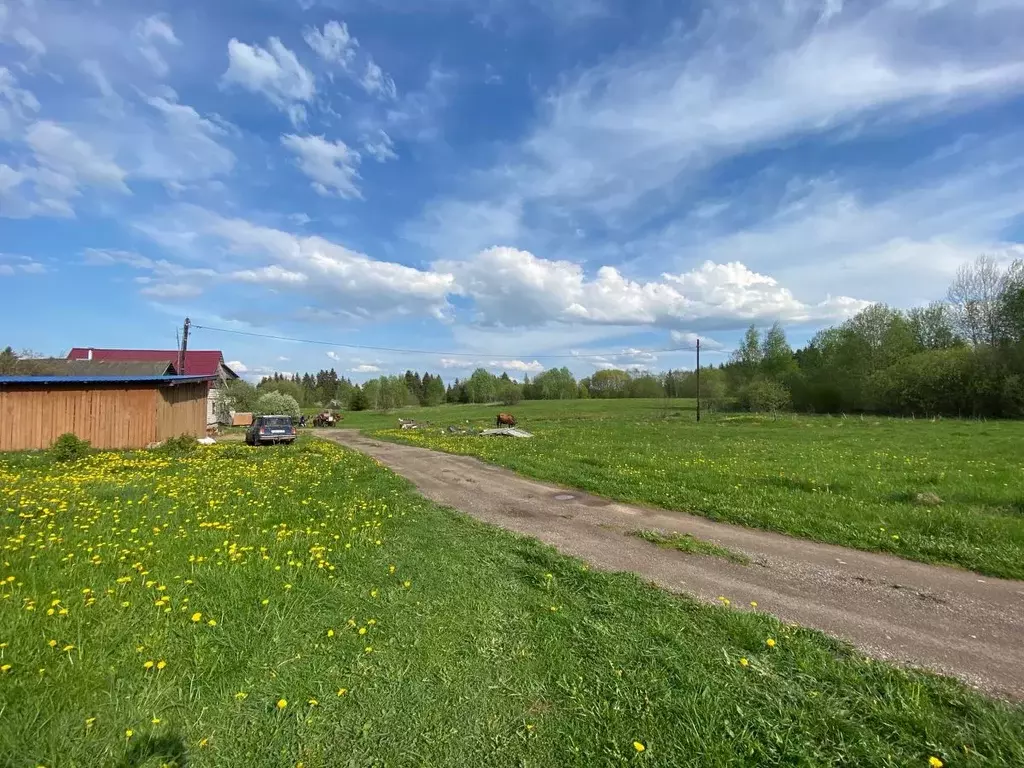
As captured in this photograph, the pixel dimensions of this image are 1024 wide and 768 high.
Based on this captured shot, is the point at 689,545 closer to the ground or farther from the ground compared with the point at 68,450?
closer to the ground

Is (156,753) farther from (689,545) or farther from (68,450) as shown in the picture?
(68,450)

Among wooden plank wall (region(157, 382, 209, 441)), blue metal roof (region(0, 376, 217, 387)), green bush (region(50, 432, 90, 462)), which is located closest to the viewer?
green bush (region(50, 432, 90, 462))

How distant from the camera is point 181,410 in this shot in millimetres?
27891

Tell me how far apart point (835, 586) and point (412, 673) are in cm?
527

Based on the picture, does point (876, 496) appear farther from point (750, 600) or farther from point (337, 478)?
point (337, 478)

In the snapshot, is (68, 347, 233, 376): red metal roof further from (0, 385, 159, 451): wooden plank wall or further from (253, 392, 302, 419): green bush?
(0, 385, 159, 451): wooden plank wall

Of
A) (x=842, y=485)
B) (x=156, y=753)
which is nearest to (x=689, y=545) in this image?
(x=842, y=485)

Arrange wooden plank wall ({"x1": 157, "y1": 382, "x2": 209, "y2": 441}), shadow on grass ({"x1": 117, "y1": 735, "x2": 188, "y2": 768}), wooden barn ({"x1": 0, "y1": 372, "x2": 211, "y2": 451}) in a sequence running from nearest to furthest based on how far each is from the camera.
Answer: shadow on grass ({"x1": 117, "y1": 735, "x2": 188, "y2": 768}) → wooden barn ({"x1": 0, "y1": 372, "x2": 211, "y2": 451}) → wooden plank wall ({"x1": 157, "y1": 382, "x2": 209, "y2": 441})

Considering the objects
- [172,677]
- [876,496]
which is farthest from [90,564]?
[876,496]

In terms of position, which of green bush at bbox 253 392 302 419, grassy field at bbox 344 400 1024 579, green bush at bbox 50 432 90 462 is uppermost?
green bush at bbox 253 392 302 419

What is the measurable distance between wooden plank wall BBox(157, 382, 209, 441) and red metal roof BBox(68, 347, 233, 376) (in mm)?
24297

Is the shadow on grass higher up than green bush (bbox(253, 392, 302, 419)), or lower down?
lower down

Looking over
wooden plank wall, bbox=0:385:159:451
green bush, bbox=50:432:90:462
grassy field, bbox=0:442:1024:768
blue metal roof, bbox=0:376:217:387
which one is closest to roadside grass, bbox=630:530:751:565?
grassy field, bbox=0:442:1024:768

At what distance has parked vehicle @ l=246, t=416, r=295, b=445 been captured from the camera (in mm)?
29766
